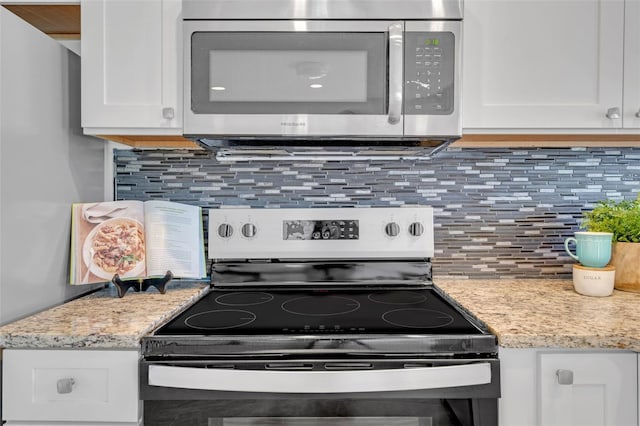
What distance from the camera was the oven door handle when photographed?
0.94 m

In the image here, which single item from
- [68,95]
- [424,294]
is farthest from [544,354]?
[68,95]

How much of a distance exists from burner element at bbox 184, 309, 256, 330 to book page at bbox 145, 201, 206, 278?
0.29 meters

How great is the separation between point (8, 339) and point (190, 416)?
0.46 metres

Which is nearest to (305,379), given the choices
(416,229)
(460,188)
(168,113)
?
(416,229)

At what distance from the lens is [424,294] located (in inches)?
56.6

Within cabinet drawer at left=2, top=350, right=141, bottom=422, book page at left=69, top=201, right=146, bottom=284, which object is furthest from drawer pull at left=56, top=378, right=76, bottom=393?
book page at left=69, top=201, right=146, bottom=284

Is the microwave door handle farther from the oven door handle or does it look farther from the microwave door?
the oven door handle

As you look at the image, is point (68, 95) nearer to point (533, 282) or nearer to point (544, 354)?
point (544, 354)

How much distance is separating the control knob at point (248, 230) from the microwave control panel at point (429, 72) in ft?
2.23

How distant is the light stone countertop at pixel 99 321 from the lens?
958 mm

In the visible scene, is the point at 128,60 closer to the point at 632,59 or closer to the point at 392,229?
the point at 392,229

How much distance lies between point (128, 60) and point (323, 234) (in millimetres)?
854

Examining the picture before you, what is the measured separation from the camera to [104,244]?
4.44 ft

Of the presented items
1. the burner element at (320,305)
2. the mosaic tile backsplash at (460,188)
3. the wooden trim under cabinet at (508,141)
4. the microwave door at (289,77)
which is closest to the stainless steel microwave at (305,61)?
the microwave door at (289,77)
